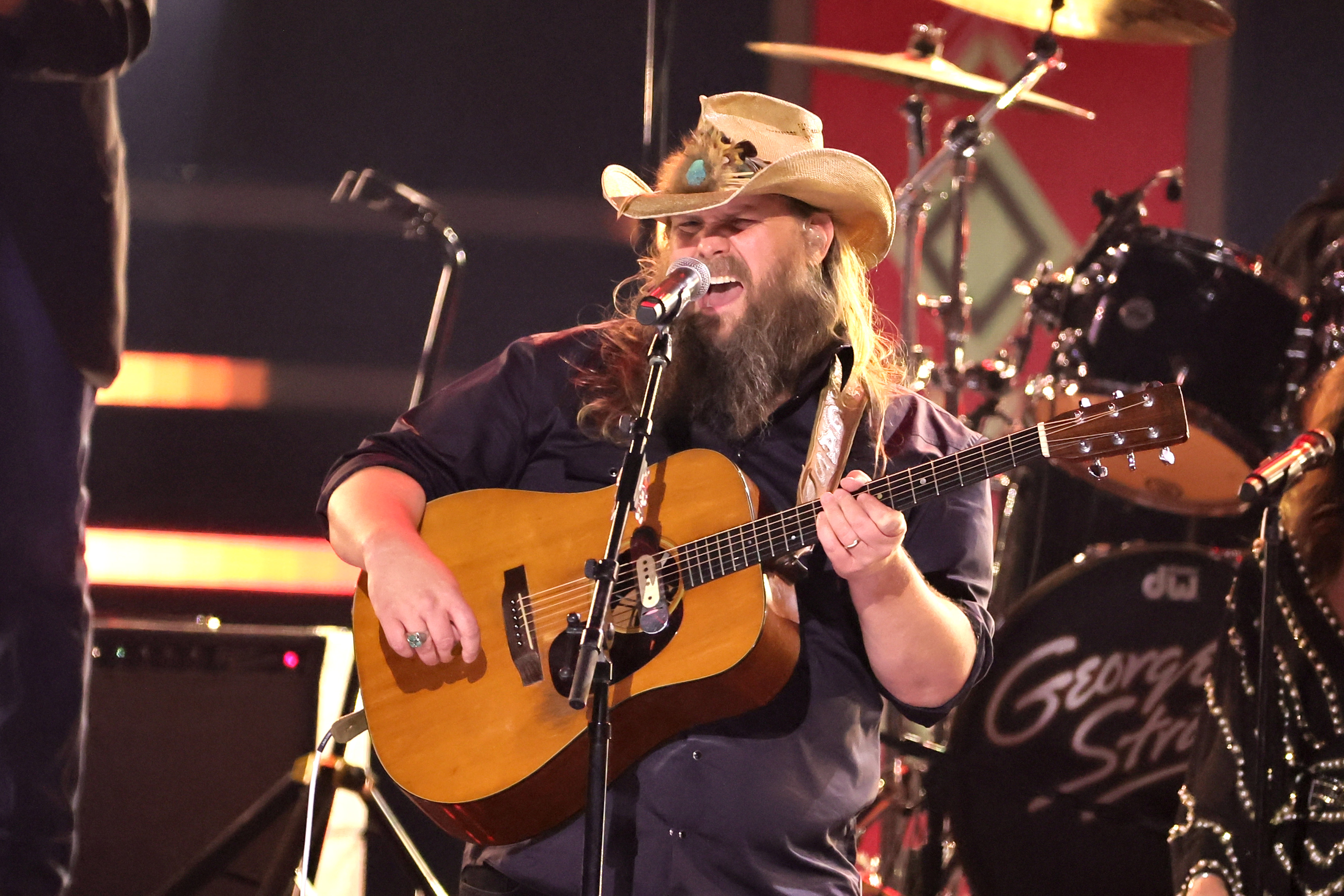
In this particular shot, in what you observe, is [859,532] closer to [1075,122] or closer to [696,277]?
[696,277]

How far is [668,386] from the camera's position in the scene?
2.70 m

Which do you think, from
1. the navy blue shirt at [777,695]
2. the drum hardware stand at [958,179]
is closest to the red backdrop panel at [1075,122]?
the drum hardware stand at [958,179]

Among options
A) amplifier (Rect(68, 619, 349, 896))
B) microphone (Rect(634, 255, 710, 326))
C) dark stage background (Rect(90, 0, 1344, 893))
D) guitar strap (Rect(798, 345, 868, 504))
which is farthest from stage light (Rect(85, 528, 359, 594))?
microphone (Rect(634, 255, 710, 326))

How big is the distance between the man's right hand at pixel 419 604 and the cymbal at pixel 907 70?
234 centimetres

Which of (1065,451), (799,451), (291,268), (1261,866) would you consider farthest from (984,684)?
(291,268)

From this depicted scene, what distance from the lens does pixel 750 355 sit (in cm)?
266

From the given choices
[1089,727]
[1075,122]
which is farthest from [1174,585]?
[1075,122]

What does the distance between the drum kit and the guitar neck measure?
1.83 meters

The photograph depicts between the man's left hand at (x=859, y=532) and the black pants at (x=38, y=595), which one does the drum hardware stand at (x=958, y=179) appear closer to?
the man's left hand at (x=859, y=532)

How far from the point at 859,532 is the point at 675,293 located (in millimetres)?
489

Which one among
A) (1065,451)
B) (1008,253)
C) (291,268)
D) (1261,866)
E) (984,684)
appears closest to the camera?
(1065,451)

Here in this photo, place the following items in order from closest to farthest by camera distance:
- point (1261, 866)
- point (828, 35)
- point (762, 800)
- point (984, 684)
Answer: point (762, 800) < point (1261, 866) < point (984, 684) < point (828, 35)

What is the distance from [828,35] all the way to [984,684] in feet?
8.43

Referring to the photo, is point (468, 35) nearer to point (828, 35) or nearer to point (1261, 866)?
point (828, 35)
